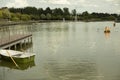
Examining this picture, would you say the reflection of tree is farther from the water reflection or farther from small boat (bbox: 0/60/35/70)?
small boat (bbox: 0/60/35/70)

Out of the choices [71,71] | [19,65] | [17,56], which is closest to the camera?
[71,71]

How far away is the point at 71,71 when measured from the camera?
25.2 metres

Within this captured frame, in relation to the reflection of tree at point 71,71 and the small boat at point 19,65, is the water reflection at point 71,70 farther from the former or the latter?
the small boat at point 19,65

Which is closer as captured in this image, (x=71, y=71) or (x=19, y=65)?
(x=71, y=71)

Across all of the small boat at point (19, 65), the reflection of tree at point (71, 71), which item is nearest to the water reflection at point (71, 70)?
the reflection of tree at point (71, 71)

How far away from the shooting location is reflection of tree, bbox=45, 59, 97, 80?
23.2 metres

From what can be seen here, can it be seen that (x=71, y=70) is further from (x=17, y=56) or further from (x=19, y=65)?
(x=17, y=56)

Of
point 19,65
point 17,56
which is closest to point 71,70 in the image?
point 19,65

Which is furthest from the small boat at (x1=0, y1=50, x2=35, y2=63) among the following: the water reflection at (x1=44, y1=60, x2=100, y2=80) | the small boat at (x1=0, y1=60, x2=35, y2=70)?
the water reflection at (x1=44, y1=60, x2=100, y2=80)

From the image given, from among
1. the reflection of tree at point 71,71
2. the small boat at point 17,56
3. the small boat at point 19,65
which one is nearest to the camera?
the reflection of tree at point 71,71

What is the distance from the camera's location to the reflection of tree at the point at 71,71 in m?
23.2

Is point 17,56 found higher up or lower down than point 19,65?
higher up

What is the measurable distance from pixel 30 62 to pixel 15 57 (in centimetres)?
158

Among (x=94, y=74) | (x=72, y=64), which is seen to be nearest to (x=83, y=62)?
(x=72, y=64)
